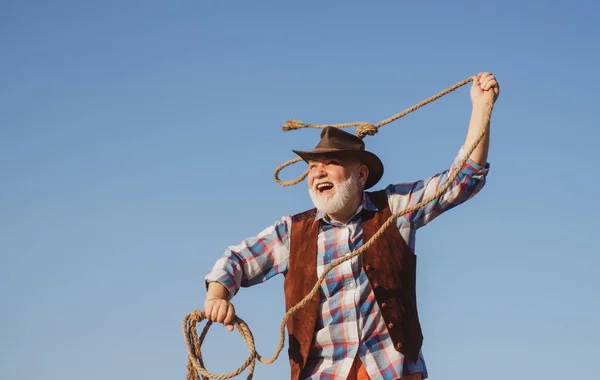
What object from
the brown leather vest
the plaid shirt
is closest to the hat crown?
the plaid shirt

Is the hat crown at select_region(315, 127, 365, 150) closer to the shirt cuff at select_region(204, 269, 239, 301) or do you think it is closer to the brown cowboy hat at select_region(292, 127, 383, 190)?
the brown cowboy hat at select_region(292, 127, 383, 190)

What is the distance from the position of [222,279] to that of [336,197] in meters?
0.83

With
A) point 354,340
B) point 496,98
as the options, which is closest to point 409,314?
point 354,340

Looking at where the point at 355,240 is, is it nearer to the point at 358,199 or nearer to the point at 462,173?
the point at 358,199

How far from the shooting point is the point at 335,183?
199 inches

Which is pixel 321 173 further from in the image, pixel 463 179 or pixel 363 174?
pixel 463 179

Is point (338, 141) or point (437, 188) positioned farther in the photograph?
point (338, 141)

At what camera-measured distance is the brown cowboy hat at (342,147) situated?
510 cm

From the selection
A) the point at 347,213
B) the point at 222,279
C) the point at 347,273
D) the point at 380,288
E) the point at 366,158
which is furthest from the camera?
the point at 366,158

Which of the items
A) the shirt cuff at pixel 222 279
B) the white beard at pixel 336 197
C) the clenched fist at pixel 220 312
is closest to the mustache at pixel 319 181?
the white beard at pixel 336 197

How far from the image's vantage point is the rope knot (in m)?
5.32

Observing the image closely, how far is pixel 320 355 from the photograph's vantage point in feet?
15.6

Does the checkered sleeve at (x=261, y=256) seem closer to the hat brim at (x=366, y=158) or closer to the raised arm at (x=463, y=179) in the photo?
the hat brim at (x=366, y=158)

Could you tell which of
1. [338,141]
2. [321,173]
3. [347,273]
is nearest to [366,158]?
[338,141]
